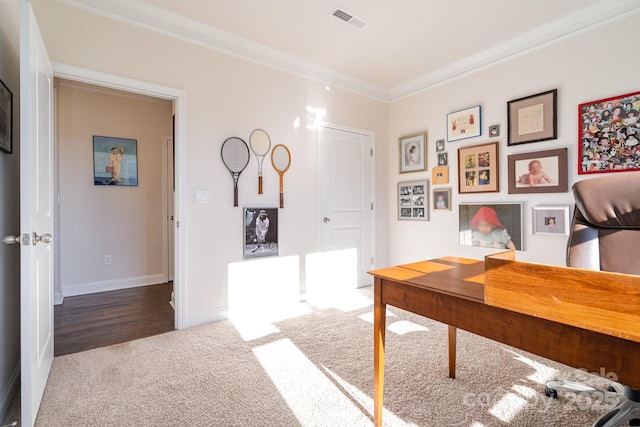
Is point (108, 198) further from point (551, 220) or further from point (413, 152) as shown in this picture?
point (551, 220)

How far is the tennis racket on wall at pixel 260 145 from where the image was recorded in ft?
10.3

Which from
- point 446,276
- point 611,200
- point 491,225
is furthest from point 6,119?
point 491,225

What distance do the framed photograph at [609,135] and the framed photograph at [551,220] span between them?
0.37 metres

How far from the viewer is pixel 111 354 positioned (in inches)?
87.9

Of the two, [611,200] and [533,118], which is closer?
[611,200]

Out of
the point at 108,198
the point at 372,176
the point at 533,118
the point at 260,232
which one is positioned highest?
the point at 533,118

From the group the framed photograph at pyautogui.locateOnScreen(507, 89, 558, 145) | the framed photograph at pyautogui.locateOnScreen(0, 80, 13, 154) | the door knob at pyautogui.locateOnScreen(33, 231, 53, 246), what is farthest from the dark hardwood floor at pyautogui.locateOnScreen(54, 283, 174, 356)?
the framed photograph at pyautogui.locateOnScreen(507, 89, 558, 145)

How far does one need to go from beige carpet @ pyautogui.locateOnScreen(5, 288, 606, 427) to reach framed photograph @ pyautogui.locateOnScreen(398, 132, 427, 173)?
213 cm

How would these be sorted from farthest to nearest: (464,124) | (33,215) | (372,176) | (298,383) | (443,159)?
(372,176) → (443,159) → (464,124) → (298,383) → (33,215)

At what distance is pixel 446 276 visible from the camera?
1393 millimetres

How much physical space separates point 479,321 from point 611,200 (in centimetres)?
75

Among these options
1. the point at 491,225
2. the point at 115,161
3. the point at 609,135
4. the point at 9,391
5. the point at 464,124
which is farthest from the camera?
the point at 115,161

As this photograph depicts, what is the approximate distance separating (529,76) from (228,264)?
3.44 m

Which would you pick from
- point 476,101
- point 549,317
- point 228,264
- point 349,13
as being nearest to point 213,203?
point 228,264
